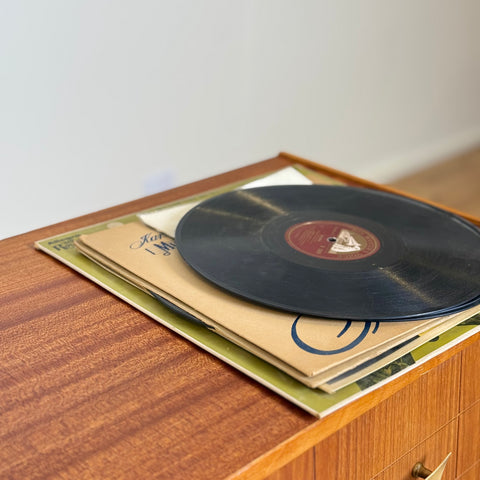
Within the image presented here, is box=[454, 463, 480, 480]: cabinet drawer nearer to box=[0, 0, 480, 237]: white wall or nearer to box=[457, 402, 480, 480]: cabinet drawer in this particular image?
box=[457, 402, 480, 480]: cabinet drawer

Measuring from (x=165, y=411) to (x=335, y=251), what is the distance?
269 millimetres

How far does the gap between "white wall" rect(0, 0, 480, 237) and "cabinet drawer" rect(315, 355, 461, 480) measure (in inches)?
45.6

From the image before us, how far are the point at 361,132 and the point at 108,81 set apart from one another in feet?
3.67

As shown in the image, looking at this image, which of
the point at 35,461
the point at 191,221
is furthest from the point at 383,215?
the point at 35,461

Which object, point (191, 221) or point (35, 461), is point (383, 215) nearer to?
point (191, 221)

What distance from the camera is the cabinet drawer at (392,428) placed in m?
0.58

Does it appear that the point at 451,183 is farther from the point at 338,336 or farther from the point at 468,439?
the point at 338,336

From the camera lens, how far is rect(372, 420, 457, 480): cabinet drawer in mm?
656

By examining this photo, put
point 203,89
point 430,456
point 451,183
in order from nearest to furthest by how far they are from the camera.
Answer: point 430,456 < point 203,89 < point 451,183

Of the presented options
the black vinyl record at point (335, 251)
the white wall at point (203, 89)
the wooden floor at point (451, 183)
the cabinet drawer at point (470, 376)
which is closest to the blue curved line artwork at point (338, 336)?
the black vinyl record at point (335, 251)

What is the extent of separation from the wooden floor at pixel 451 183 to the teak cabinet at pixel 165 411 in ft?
5.97

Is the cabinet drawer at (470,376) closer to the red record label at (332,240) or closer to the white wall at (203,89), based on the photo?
the red record label at (332,240)

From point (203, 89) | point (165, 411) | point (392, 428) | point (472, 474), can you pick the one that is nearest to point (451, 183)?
point (203, 89)

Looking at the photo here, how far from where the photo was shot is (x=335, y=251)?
73 cm
